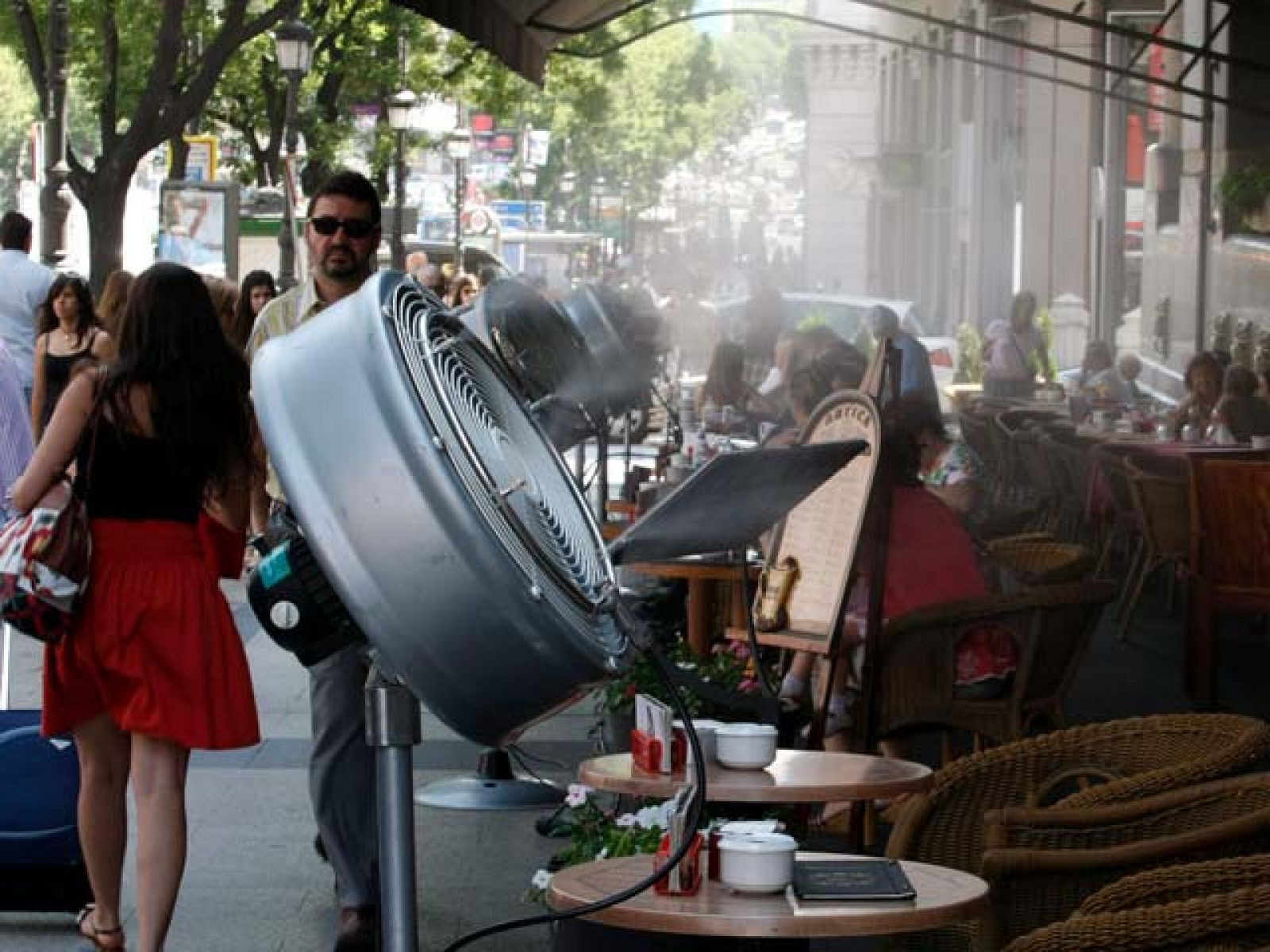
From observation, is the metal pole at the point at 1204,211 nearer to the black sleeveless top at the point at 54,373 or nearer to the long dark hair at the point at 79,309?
the long dark hair at the point at 79,309

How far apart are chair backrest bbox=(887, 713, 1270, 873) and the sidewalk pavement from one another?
129 centimetres

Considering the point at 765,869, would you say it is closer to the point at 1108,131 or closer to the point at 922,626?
the point at 922,626

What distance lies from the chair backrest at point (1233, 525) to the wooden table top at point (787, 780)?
18.2 feet

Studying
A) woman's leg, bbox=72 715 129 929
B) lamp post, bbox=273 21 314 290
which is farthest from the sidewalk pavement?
lamp post, bbox=273 21 314 290

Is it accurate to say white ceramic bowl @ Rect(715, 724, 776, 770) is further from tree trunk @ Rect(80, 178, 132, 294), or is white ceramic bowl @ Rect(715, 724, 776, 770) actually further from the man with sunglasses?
tree trunk @ Rect(80, 178, 132, 294)

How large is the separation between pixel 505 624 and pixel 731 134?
112 metres

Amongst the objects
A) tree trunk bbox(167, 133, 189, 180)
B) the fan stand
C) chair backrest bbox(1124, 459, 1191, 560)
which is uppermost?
tree trunk bbox(167, 133, 189, 180)

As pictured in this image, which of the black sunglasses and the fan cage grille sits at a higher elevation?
the black sunglasses

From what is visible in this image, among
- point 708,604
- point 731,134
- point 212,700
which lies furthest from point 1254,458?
point 731,134

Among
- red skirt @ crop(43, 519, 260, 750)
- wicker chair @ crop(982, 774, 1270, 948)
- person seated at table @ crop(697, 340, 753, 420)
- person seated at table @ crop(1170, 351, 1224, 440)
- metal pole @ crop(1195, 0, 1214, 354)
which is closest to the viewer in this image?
wicker chair @ crop(982, 774, 1270, 948)

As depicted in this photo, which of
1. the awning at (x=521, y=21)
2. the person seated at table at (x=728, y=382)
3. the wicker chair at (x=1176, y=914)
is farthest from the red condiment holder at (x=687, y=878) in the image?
the person seated at table at (x=728, y=382)

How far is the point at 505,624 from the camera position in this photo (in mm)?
2396

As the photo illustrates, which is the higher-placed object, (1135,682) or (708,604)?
(708,604)

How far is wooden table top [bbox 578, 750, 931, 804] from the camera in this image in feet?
15.8
